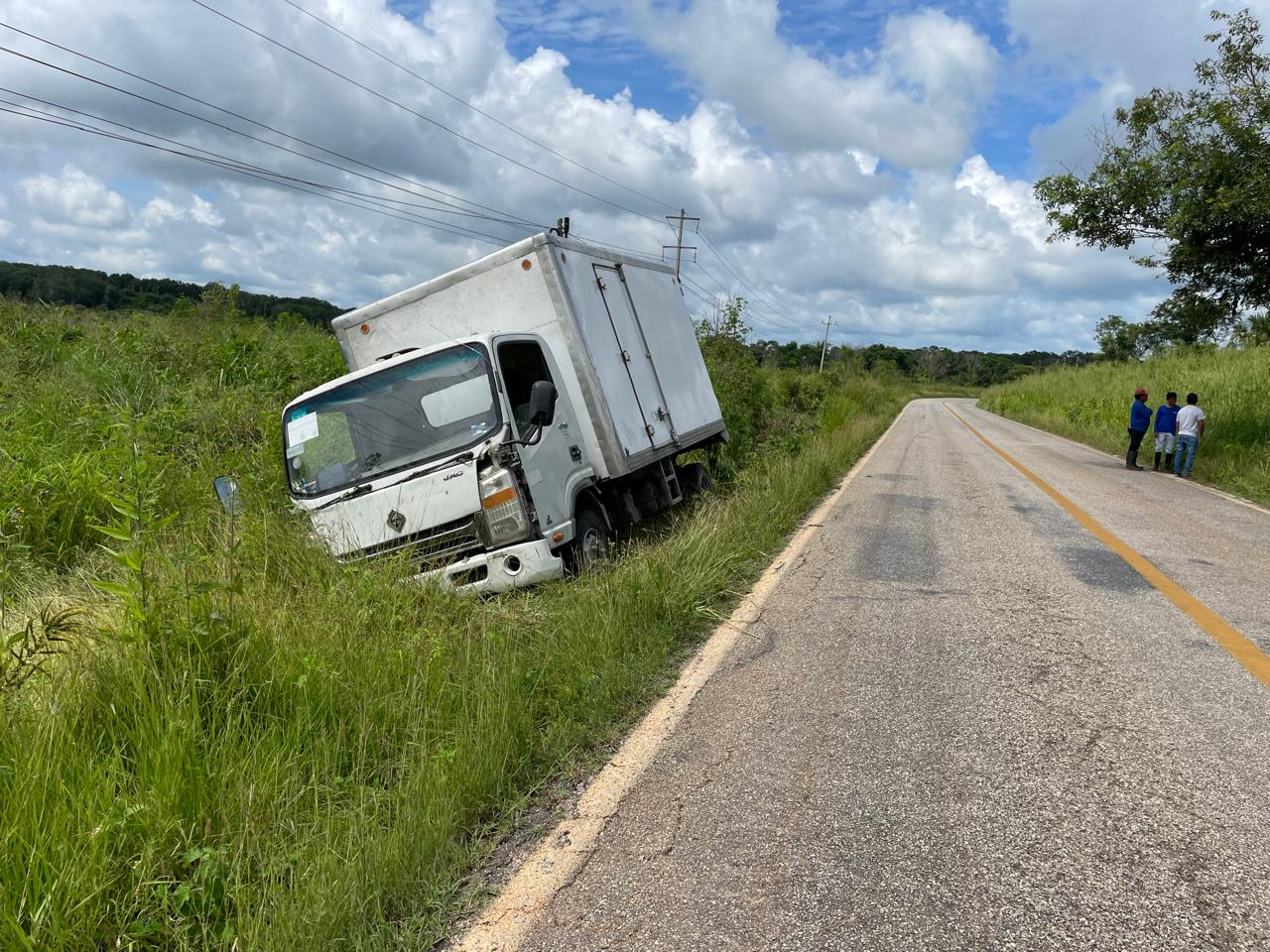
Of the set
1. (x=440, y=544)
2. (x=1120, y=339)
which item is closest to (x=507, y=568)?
(x=440, y=544)

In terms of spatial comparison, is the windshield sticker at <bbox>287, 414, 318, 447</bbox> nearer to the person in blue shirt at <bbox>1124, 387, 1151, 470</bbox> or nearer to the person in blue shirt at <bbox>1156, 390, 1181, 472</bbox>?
the person in blue shirt at <bbox>1156, 390, 1181, 472</bbox>

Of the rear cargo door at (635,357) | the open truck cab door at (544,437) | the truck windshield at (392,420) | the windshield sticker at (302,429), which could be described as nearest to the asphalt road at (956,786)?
the open truck cab door at (544,437)

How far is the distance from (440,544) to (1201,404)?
66.3 ft

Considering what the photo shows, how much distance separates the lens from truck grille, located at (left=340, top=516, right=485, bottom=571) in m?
5.80

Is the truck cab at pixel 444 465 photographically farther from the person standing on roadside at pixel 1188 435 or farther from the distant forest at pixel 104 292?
the person standing on roadside at pixel 1188 435

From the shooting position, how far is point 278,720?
138 inches

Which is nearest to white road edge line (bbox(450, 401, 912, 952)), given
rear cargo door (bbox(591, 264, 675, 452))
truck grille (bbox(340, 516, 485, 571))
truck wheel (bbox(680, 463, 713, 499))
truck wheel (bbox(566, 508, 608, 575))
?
truck wheel (bbox(566, 508, 608, 575))

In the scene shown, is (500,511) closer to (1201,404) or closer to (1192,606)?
(1192,606)

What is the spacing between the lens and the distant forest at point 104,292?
600 inches

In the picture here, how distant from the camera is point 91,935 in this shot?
2311 mm

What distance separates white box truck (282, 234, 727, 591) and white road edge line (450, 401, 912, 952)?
1737 millimetres

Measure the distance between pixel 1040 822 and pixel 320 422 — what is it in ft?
18.7

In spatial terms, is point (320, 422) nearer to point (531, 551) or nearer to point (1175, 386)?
point (531, 551)

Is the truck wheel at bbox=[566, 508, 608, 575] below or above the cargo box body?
below
